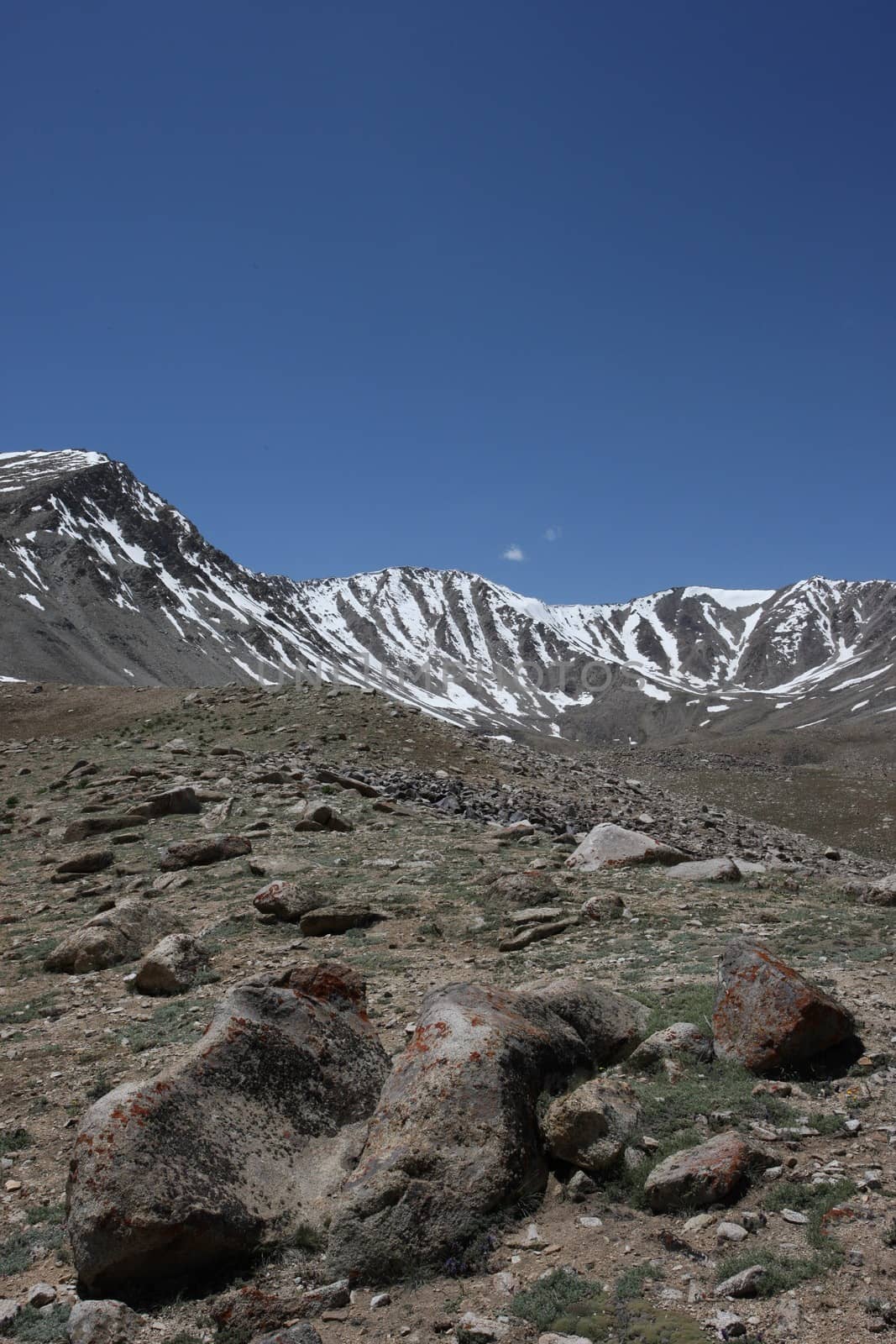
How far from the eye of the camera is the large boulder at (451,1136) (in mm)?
5918

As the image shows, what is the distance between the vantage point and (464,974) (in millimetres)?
11703

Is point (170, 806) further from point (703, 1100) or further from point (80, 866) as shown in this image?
point (703, 1100)

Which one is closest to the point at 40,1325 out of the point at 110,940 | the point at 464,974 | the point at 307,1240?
the point at 307,1240

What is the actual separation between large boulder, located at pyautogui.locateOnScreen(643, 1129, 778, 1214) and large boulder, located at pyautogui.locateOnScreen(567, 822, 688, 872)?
428 inches

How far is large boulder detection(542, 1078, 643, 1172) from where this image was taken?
6605 mm

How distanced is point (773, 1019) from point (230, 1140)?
17.3ft

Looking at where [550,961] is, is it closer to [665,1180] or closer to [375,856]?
[665,1180]

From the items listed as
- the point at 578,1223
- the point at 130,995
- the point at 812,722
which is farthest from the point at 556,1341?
the point at 812,722

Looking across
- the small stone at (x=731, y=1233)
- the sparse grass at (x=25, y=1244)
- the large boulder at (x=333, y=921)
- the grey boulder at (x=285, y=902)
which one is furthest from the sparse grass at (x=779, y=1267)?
A: the grey boulder at (x=285, y=902)

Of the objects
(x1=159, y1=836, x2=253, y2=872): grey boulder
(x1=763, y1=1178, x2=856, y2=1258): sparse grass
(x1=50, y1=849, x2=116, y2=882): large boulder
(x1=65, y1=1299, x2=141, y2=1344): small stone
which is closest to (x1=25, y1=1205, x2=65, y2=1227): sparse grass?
(x1=65, y1=1299, x2=141, y2=1344): small stone

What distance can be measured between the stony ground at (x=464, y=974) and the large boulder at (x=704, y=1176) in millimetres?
157

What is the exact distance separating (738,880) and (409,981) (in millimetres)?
8100

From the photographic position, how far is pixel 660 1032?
858cm

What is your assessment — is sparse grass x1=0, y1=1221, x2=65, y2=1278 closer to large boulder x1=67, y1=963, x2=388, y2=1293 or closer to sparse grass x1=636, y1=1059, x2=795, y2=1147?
large boulder x1=67, y1=963, x2=388, y2=1293
